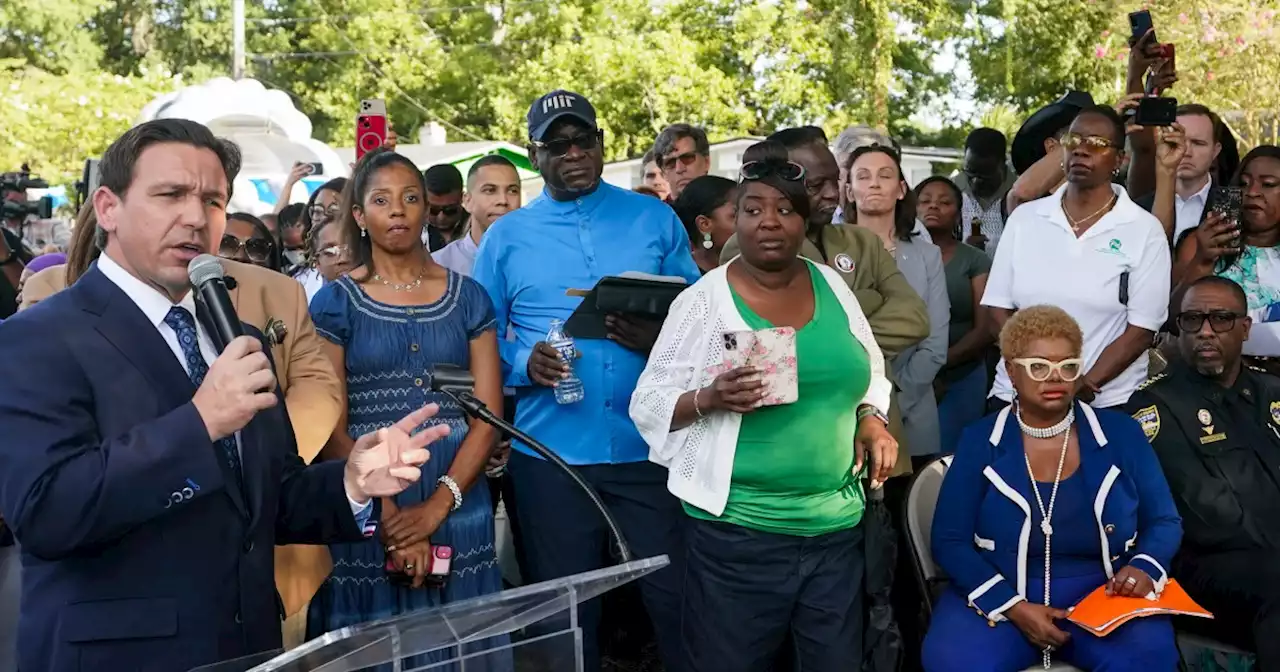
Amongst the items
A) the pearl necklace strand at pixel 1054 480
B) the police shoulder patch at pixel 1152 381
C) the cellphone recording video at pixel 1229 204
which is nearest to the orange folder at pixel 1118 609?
the pearl necklace strand at pixel 1054 480

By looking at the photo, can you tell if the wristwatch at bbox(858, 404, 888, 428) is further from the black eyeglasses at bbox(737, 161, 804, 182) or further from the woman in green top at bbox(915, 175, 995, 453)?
the woman in green top at bbox(915, 175, 995, 453)

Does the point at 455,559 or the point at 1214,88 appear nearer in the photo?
the point at 455,559

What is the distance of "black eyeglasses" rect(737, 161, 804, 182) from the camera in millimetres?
4281

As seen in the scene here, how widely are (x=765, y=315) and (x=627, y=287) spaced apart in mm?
588

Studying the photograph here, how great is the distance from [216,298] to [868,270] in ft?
9.85

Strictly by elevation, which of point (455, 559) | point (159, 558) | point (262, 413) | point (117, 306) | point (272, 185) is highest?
point (272, 185)

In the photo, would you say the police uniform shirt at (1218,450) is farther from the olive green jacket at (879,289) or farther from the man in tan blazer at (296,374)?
the man in tan blazer at (296,374)

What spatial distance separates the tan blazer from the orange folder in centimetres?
246

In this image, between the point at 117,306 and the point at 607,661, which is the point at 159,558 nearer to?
the point at 117,306

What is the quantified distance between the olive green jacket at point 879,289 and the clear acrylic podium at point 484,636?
7.46 ft

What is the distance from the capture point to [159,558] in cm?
256

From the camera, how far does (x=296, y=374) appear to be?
161 inches

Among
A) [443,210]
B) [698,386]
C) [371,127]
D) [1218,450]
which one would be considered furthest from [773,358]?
[371,127]

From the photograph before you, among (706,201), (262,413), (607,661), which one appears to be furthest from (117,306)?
(607,661)
